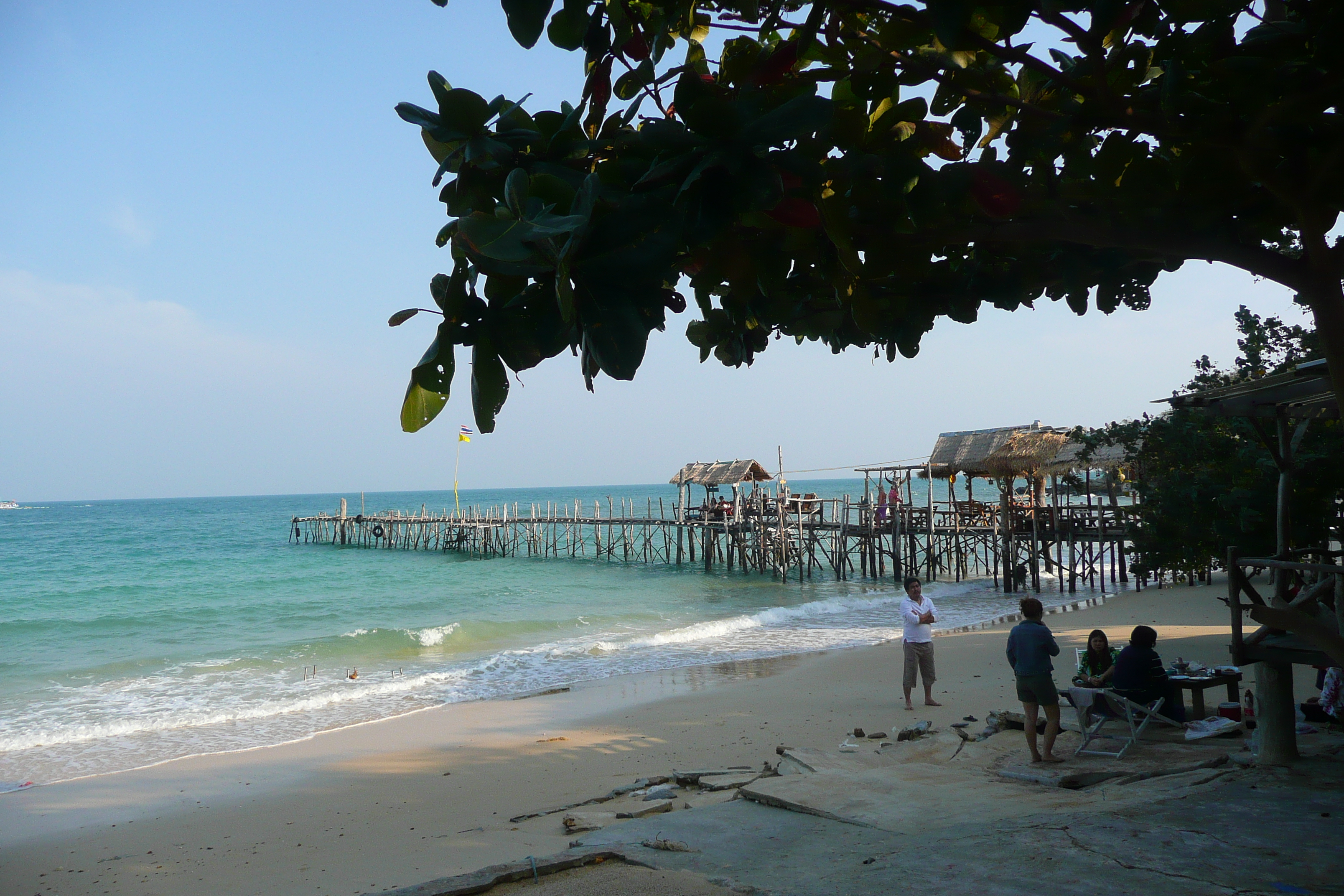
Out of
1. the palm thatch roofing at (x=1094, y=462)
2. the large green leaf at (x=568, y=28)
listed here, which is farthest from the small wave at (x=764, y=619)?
the large green leaf at (x=568, y=28)

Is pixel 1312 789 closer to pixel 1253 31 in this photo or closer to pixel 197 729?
pixel 1253 31

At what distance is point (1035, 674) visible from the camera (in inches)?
214

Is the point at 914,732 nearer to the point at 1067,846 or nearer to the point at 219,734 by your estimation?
the point at 1067,846

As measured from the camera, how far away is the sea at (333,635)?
10.4 meters

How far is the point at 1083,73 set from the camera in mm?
2416

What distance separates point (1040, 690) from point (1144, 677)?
3.02 feet

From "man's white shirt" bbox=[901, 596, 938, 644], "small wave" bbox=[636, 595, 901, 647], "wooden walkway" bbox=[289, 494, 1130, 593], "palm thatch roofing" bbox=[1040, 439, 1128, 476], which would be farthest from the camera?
"wooden walkway" bbox=[289, 494, 1130, 593]

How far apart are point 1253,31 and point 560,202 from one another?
6.55ft

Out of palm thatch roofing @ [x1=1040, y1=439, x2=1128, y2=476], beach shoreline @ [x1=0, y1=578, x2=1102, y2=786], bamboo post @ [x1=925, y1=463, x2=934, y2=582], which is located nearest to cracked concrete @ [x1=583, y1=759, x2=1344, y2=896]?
beach shoreline @ [x1=0, y1=578, x2=1102, y2=786]

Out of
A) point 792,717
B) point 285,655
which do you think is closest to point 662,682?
point 792,717

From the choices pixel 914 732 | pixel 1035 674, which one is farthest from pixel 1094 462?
pixel 1035 674

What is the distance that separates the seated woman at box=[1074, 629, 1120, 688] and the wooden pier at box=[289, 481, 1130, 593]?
9325mm

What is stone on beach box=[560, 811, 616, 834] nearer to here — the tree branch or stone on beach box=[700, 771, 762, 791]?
stone on beach box=[700, 771, 762, 791]

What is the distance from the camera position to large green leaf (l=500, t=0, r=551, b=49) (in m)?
1.60
